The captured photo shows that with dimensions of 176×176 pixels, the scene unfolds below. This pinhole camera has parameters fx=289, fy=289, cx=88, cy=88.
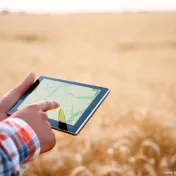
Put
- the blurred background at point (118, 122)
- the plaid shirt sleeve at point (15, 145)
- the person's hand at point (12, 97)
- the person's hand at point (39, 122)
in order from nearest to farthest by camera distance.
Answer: the plaid shirt sleeve at point (15, 145), the person's hand at point (39, 122), the person's hand at point (12, 97), the blurred background at point (118, 122)

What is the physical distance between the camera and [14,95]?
1086 mm

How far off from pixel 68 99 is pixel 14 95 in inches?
8.3

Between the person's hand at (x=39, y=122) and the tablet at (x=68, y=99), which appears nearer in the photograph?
the person's hand at (x=39, y=122)

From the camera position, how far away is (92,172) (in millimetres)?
1684

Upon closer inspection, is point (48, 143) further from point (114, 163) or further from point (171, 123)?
point (171, 123)

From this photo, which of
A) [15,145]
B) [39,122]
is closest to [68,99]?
[39,122]

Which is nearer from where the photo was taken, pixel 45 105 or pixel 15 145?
pixel 15 145

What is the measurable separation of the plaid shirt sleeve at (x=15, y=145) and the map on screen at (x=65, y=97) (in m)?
0.24

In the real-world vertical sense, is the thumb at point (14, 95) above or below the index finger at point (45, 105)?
above

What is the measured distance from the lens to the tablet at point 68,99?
3.00 ft

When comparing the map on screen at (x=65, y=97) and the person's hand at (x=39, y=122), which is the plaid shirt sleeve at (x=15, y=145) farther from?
the map on screen at (x=65, y=97)

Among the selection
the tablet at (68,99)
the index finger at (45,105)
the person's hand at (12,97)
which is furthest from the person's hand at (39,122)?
the person's hand at (12,97)

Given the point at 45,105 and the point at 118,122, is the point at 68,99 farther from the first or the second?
the point at 118,122

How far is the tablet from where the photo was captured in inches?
36.0
